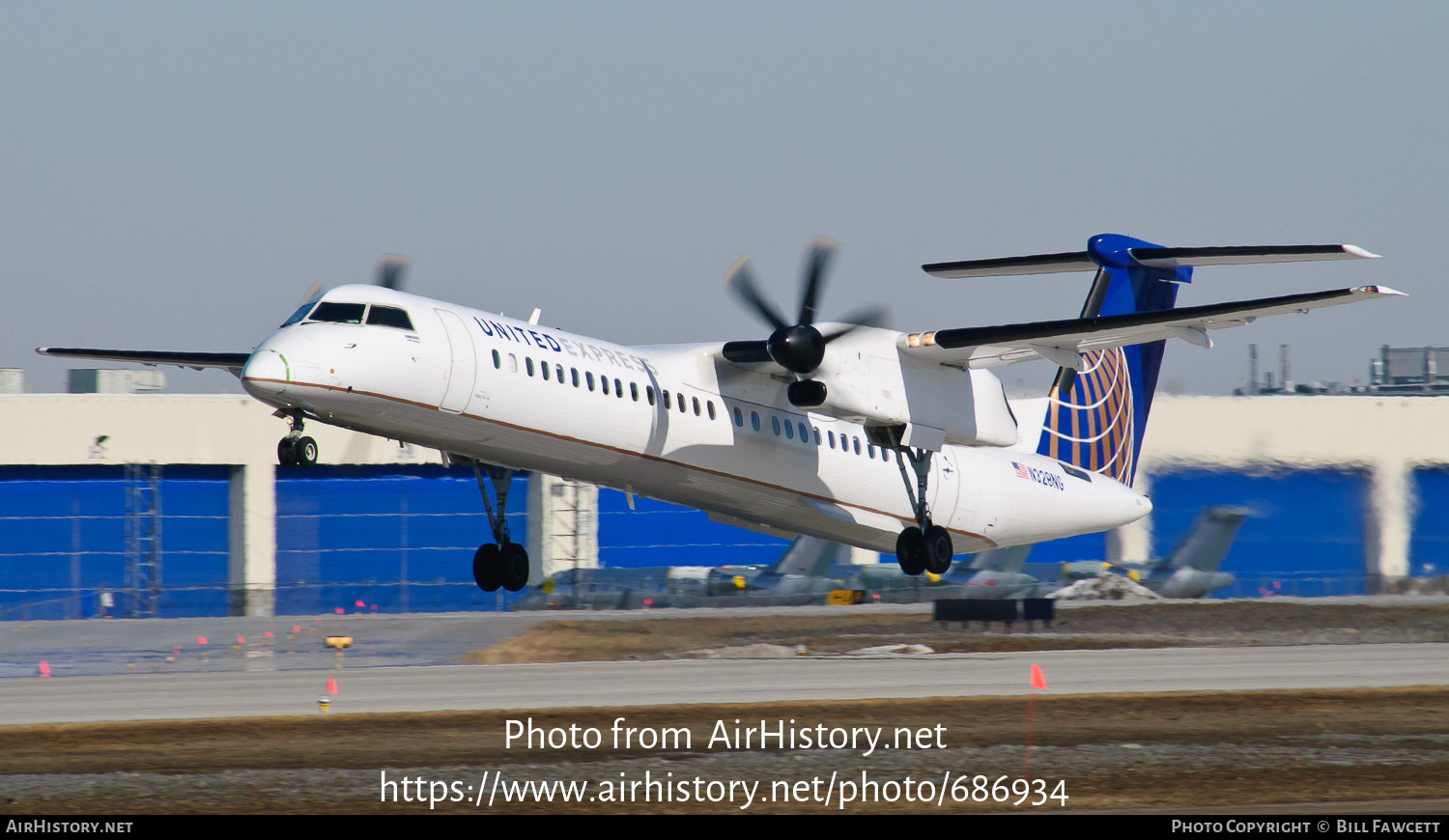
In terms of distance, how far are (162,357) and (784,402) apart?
9733mm

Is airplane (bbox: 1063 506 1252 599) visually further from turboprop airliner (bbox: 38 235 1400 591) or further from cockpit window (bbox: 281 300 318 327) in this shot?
cockpit window (bbox: 281 300 318 327)

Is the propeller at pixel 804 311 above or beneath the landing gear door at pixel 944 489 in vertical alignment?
above

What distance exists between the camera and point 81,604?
51.1 m

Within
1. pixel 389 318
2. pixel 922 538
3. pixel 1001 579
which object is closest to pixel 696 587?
pixel 1001 579

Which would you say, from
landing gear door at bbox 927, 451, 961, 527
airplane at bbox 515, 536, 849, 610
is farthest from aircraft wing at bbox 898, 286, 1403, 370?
airplane at bbox 515, 536, 849, 610

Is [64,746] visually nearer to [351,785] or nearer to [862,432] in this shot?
[351,785]

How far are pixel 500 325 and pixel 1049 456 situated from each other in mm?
12746

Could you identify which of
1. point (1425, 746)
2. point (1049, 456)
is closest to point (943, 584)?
point (1049, 456)

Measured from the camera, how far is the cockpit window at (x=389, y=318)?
746 inches

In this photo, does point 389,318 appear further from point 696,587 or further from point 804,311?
point 696,587

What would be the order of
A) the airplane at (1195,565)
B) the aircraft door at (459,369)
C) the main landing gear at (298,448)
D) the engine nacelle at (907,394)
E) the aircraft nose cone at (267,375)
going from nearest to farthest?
the aircraft nose cone at (267,375) < the main landing gear at (298,448) < the aircraft door at (459,369) < the engine nacelle at (907,394) < the airplane at (1195,565)

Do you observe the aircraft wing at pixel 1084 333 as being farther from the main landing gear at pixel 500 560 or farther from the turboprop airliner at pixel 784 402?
the main landing gear at pixel 500 560

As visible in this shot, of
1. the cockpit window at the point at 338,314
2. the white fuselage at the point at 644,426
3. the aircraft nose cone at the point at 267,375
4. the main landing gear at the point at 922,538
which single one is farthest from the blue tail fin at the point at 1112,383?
the aircraft nose cone at the point at 267,375

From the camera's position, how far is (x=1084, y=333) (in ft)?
75.7
